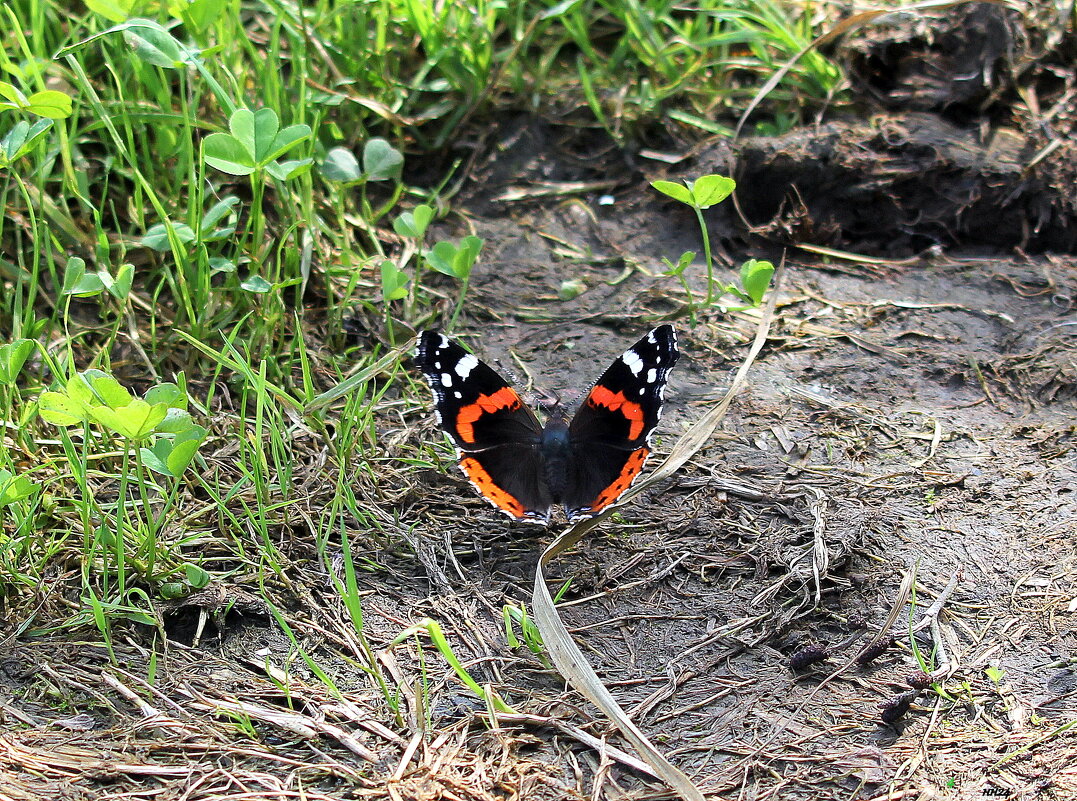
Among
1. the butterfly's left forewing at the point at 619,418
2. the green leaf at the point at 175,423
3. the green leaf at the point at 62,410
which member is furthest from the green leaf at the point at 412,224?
Result: the green leaf at the point at 62,410

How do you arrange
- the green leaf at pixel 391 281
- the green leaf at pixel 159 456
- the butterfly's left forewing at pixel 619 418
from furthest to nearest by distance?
the green leaf at pixel 391 281 < the butterfly's left forewing at pixel 619 418 < the green leaf at pixel 159 456

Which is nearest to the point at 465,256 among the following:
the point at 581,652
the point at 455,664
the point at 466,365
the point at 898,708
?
the point at 466,365

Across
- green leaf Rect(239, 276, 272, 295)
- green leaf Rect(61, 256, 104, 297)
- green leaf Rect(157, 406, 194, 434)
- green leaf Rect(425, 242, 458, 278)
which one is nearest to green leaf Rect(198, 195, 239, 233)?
green leaf Rect(239, 276, 272, 295)

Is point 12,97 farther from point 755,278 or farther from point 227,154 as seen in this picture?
point 755,278

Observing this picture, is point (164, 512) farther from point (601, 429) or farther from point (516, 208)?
point (516, 208)

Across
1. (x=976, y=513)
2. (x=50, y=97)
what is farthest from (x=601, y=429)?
(x=50, y=97)

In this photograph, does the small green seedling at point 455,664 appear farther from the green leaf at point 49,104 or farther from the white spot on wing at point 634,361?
the green leaf at point 49,104
